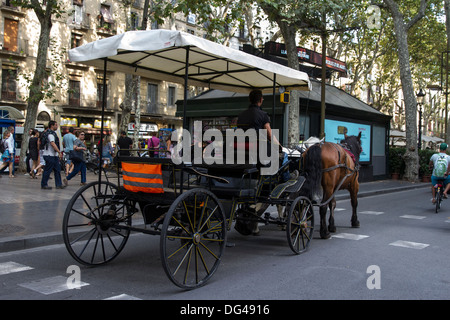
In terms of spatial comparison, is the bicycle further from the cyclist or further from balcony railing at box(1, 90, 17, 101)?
balcony railing at box(1, 90, 17, 101)

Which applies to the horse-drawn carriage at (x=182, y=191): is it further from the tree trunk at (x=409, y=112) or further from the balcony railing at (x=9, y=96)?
the balcony railing at (x=9, y=96)

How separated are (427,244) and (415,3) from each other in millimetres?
22473

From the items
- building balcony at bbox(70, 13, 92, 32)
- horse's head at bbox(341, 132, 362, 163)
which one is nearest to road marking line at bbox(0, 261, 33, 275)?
horse's head at bbox(341, 132, 362, 163)

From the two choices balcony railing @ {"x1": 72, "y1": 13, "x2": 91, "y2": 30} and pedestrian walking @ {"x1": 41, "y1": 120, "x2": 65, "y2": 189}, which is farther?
balcony railing @ {"x1": 72, "y1": 13, "x2": 91, "y2": 30}

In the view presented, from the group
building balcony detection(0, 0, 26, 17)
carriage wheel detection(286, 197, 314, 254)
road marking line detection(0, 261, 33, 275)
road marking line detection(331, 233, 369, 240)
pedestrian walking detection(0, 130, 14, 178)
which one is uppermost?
building balcony detection(0, 0, 26, 17)

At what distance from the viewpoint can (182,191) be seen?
459 centimetres

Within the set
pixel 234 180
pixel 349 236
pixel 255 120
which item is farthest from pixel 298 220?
pixel 349 236

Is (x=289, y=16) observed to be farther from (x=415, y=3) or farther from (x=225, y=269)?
(x=415, y=3)

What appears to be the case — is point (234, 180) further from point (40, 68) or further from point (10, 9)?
point (10, 9)

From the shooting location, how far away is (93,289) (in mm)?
4383

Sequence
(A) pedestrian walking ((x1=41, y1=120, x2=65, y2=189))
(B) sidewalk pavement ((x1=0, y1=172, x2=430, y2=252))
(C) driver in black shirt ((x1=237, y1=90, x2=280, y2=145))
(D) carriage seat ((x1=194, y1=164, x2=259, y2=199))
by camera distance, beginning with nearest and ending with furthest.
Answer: (D) carriage seat ((x1=194, y1=164, x2=259, y2=199))
(C) driver in black shirt ((x1=237, y1=90, x2=280, y2=145))
(B) sidewalk pavement ((x1=0, y1=172, x2=430, y2=252))
(A) pedestrian walking ((x1=41, y1=120, x2=65, y2=189))

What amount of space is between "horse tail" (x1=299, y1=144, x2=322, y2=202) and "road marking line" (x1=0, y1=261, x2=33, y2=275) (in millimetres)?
4139

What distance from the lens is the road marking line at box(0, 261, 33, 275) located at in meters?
5.02
